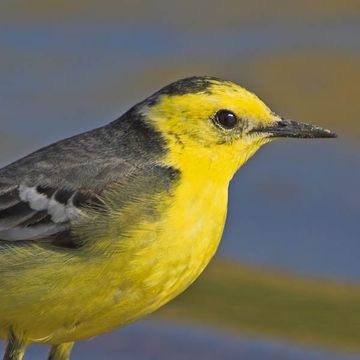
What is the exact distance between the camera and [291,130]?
31.9ft

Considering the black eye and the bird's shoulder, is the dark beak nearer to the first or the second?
the black eye

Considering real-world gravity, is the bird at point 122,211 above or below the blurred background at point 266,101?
below

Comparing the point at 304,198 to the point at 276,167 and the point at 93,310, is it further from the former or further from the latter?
the point at 93,310

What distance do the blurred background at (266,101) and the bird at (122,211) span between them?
6.57 ft

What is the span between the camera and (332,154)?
519 inches

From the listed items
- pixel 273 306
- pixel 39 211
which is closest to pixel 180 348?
pixel 273 306

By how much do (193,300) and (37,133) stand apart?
8.74 feet

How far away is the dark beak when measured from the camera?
9.56 m

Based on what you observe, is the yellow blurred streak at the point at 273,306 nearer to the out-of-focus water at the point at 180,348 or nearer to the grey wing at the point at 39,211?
the out-of-focus water at the point at 180,348

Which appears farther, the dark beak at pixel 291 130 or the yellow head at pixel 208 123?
the dark beak at pixel 291 130

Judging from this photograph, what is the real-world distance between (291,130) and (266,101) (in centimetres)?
406

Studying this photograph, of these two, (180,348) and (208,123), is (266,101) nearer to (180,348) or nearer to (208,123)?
(180,348)

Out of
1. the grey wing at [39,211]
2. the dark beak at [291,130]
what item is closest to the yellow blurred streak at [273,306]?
the dark beak at [291,130]

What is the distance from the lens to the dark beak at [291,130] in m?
9.56
